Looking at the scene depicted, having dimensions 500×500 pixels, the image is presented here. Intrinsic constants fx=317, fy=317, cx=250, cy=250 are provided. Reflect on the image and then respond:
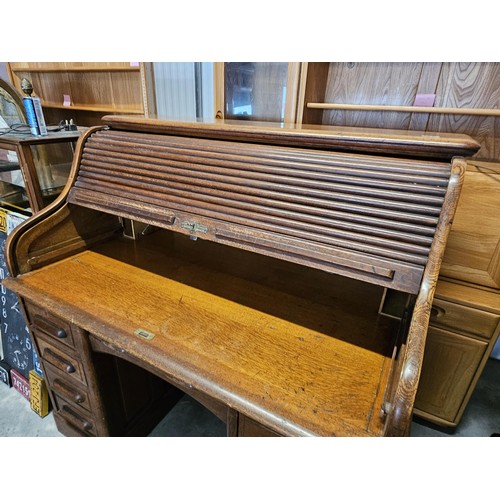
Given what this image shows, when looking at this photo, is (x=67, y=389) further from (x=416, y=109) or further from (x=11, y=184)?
(x=416, y=109)

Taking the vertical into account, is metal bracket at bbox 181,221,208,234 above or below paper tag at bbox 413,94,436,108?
below

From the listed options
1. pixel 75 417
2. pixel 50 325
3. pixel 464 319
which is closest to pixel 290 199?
pixel 50 325

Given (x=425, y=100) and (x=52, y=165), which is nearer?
(x=52, y=165)

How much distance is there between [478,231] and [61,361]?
1.93 m

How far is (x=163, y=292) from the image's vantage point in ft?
3.96

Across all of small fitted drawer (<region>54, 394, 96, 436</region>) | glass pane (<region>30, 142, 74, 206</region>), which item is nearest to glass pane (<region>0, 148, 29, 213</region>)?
glass pane (<region>30, 142, 74, 206</region>)

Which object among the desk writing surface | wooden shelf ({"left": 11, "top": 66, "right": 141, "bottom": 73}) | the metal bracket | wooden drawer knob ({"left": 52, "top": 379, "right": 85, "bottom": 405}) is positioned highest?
wooden shelf ({"left": 11, "top": 66, "right": 141, "bottom": 73})

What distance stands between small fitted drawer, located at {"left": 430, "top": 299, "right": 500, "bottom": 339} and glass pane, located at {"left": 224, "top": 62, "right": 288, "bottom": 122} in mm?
1465

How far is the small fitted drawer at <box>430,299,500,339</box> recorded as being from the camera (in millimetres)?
1462

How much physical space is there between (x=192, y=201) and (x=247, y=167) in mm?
216

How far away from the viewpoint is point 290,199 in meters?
0.91

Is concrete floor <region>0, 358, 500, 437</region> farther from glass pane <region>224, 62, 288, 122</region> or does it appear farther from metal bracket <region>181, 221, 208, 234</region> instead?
glass pane <region>224, 62, 288, 122</region>

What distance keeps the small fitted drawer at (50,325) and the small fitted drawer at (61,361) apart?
70mm

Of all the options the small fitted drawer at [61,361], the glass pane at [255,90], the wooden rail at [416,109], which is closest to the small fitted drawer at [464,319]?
the wooden rail at [416,109]
